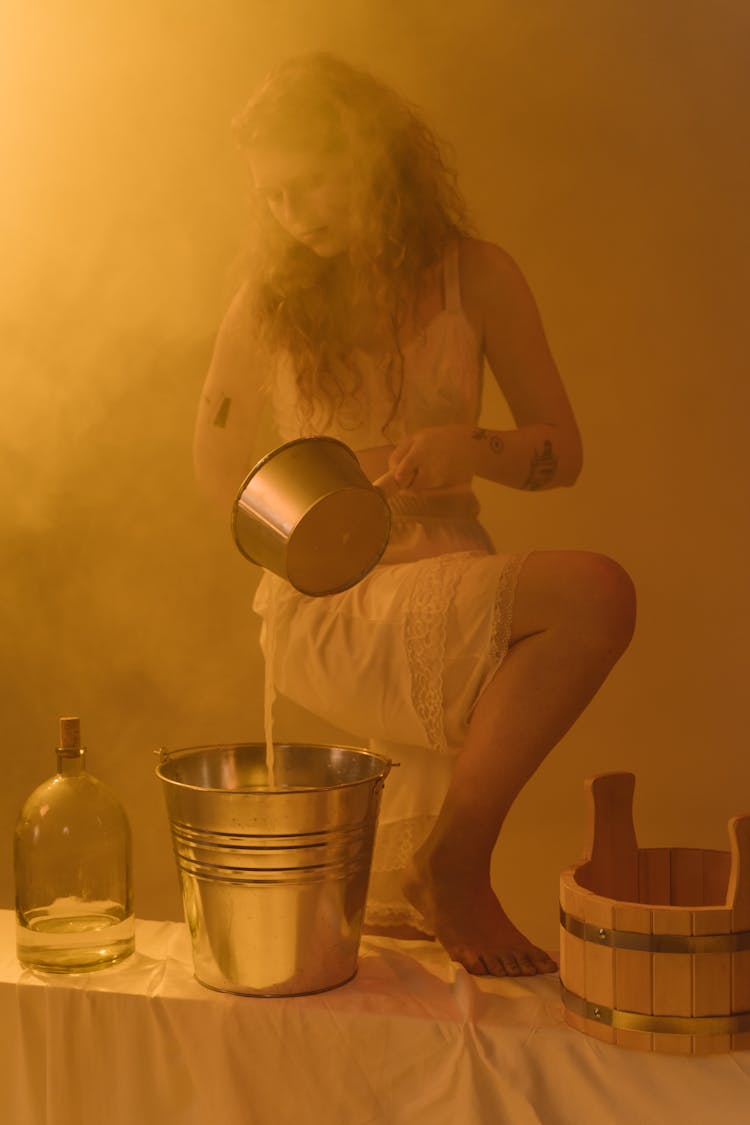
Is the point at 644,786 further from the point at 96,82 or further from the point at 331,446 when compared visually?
the point at 96,82

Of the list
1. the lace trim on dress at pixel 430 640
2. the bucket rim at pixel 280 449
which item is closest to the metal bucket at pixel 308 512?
the bucket rim at pixel 280 449

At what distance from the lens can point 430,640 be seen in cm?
193

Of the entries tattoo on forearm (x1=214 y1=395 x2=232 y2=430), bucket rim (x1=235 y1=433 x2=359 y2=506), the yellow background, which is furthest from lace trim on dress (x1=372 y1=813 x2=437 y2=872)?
tattoo on forearm (x1=214 y1=395 x2=232 y2=430)

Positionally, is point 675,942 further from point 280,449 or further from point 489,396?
point 489,396

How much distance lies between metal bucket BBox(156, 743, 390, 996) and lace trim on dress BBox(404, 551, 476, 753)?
196mm

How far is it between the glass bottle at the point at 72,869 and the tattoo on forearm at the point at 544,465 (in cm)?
82

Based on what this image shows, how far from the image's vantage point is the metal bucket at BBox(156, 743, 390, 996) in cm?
162

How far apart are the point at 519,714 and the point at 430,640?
0.59 feet

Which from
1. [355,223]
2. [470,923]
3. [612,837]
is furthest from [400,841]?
[355,223]

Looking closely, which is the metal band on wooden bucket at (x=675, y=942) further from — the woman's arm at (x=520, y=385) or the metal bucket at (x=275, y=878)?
the woman's arm at (x=520, y=385)

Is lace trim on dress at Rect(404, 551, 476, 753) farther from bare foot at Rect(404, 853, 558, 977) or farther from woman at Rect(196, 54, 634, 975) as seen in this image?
bare foot at Rect(404, 853, 558, 977)

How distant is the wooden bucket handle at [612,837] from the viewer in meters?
1.71

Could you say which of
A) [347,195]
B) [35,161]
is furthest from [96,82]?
[347,195]

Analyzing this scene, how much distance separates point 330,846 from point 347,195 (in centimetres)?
108
